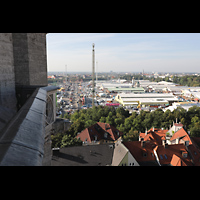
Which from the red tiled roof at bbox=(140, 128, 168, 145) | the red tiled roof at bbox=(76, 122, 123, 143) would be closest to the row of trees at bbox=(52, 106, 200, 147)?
the red tiled roof at bbox=(76, 122, 123, 143)

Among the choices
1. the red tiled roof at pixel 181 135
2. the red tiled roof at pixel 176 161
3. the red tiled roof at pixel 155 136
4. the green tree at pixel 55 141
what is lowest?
the red tiled roof at pixel 155 136

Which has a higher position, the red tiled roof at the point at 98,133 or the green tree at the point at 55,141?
the green tree at the point at 55,141

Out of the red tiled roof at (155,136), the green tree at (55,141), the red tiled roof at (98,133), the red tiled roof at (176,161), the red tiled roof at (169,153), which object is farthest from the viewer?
the red tiled roof at (98,133)

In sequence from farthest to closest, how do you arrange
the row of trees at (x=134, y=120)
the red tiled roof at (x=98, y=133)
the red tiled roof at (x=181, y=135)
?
1. the row of trees at (x=134, y=120)
2. the red tiled roof at (x=98, y=133)
3. the red tiled roof at (x=181, y=135)

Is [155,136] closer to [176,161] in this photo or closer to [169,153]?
[169,153]

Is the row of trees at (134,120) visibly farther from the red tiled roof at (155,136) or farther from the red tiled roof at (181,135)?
the red tiled roof at (181,135)

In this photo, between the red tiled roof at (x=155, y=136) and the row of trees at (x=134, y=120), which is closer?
the red tiled roof at (x=155, y=136)

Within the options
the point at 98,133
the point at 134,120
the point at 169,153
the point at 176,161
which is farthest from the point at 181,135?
the point at 98,133

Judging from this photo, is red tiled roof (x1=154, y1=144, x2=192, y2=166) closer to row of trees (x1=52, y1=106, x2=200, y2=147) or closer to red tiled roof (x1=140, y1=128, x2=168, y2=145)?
red tiled roof (x1=140, y1=128, x2=168, y2=145)

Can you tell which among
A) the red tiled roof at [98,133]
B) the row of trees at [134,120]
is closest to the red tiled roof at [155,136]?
the row of trees at [134,120]
